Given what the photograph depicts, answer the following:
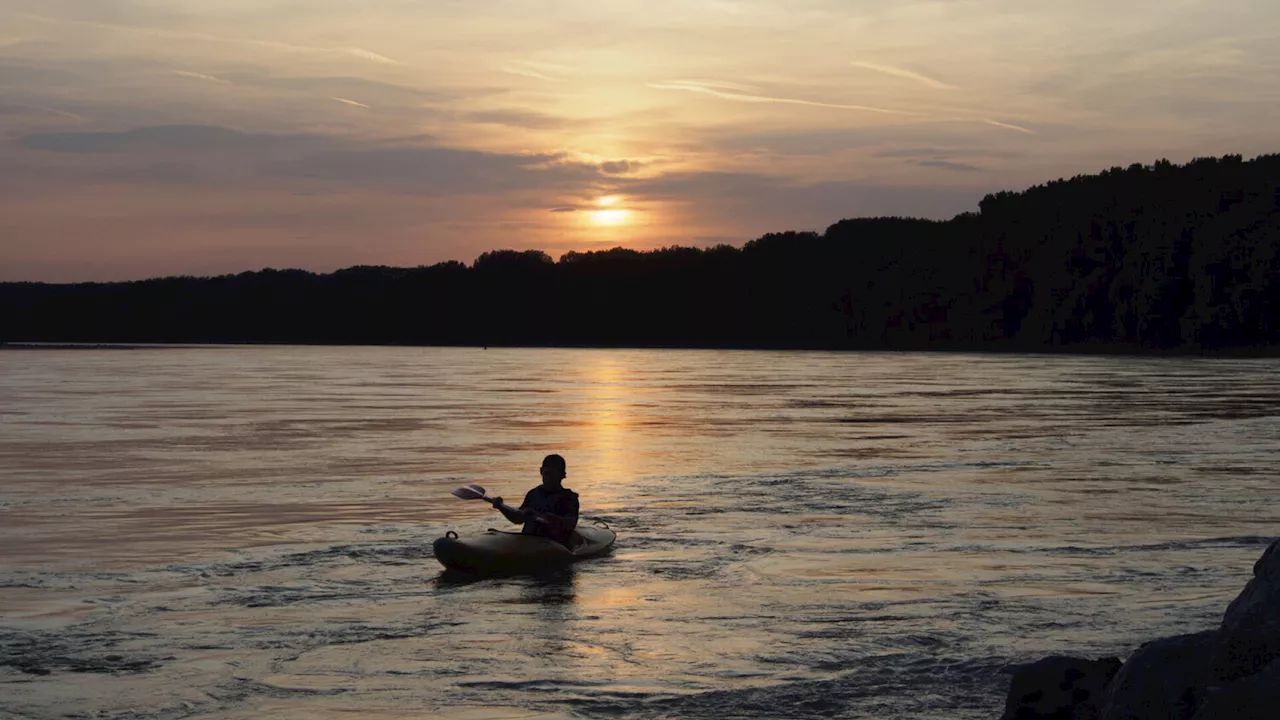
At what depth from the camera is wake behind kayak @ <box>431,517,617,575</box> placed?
16.5 meters

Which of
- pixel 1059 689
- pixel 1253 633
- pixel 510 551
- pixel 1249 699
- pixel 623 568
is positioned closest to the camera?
pixel 1249 699

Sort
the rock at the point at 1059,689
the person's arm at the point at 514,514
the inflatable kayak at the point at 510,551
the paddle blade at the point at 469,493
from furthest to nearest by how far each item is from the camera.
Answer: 1. the paddle blade at the point at 469,493
2. the person's arm at the point at 514,514
3. the inflatable kayak at the point at 510,551
4. the rock at the point at 1059,689

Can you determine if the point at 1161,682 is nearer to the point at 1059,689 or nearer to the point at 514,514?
the point at 1059,689

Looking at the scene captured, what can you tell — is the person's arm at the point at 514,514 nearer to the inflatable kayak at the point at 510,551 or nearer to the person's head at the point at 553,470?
the inflatable kayak at the point at 510,551

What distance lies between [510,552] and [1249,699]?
10.7m

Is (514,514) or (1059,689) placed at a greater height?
(514,514)

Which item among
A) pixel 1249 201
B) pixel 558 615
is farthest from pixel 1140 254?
pixel 558 615

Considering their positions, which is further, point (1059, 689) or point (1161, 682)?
point (1059, 689)

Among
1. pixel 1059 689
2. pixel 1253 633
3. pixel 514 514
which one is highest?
pixel 1253 633

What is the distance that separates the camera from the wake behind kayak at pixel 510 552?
16.5 m

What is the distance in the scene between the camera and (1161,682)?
334 inches

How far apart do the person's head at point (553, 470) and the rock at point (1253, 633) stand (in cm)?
940

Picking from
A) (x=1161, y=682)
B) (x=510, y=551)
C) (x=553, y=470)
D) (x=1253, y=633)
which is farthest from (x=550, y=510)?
(x=1253, y=633)

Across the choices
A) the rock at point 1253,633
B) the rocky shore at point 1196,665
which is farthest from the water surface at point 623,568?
the rock at point 1253,633
